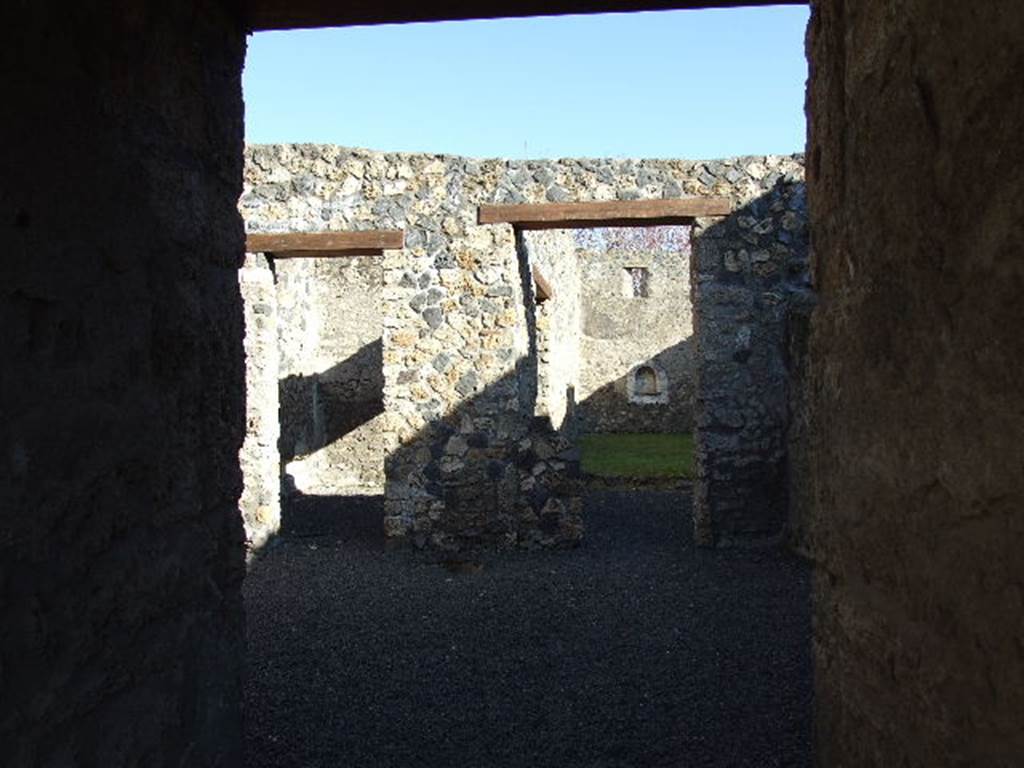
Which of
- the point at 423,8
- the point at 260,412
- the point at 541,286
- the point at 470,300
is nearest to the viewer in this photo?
the point at 423,8

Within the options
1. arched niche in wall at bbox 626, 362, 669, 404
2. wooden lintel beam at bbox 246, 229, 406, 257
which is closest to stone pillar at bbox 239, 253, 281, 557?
wooden lintel beam at bbox 246, 229, 406, 257

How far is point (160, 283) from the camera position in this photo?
193 cm

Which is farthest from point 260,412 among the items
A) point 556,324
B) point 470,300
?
point 556,324

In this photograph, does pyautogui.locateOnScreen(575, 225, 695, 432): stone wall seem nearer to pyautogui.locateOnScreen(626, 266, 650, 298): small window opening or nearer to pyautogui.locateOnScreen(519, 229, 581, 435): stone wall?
pyautogui.locateOnScreen(626, 266, 650, 298): small window opening

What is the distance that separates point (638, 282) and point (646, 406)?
2895 millimetres

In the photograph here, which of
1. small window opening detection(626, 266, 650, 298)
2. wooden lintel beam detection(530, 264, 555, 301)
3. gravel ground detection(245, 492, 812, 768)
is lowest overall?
gravel ground detection(245, 492, 812, 768)

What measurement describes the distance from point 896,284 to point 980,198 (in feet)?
1.16

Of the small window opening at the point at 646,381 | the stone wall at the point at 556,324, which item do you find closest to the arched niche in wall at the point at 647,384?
the small window opening at the point at 646,381

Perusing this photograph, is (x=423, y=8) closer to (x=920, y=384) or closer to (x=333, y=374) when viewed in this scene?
(x=920, y=384)

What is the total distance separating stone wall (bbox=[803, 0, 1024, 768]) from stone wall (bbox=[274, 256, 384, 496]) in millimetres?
10054

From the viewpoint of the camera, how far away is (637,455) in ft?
47.2

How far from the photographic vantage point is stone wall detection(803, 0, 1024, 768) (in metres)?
1.29

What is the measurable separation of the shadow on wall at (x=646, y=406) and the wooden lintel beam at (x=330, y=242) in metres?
10.5

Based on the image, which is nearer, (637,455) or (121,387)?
(121,387)
